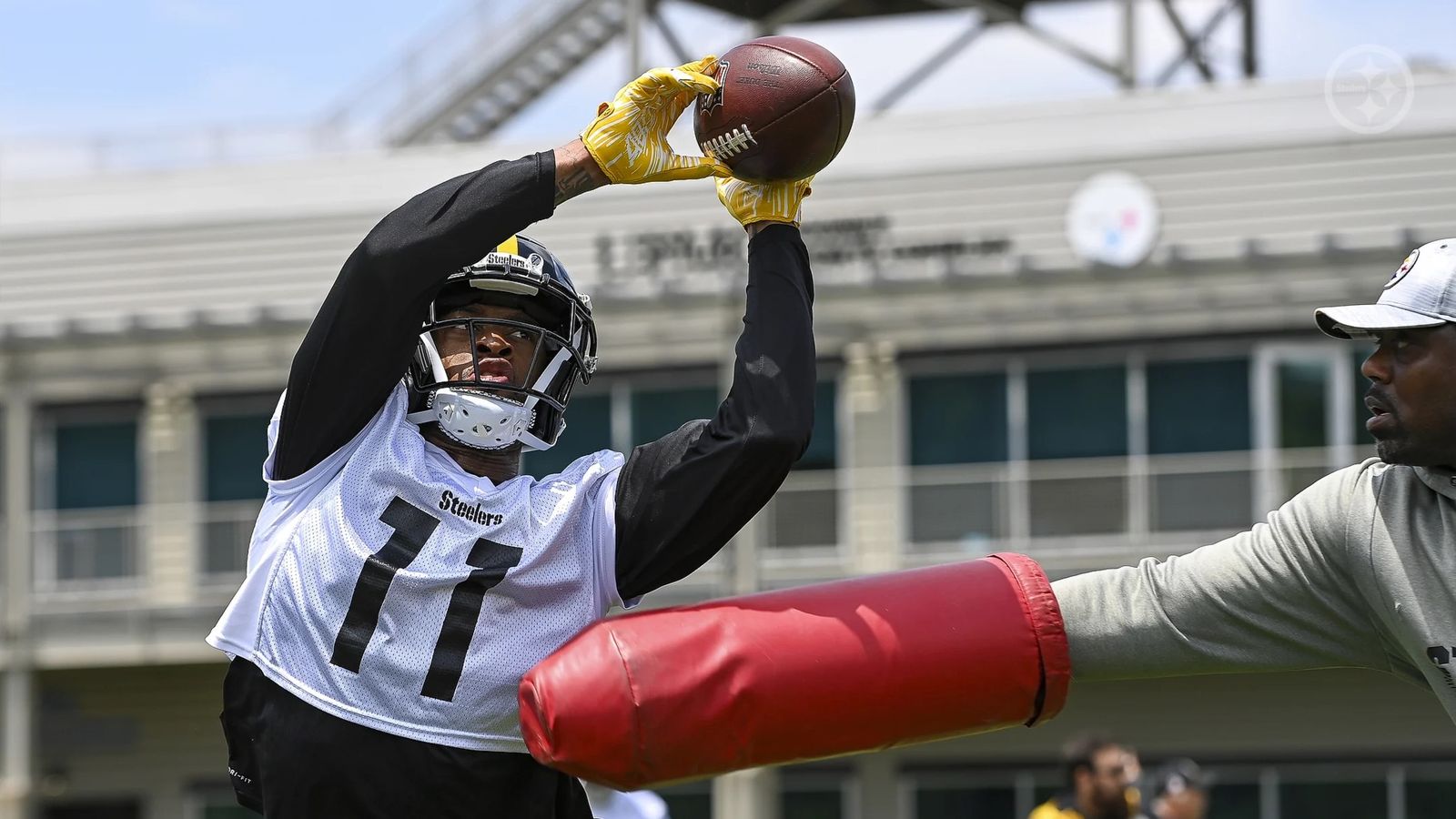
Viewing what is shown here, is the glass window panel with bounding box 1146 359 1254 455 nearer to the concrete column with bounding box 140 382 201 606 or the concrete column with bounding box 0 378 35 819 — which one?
the concrete column with bounding box 140 382 201 606

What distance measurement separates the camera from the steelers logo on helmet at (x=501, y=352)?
139 inches

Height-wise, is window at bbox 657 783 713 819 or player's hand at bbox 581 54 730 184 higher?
player's hand at bbox 581 54 730 184

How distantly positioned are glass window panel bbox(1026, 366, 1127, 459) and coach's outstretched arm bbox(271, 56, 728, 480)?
51.0 feet

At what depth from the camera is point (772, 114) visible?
356 cm

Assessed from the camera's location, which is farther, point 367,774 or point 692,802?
point 692,802

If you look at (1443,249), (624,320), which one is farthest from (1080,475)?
Answer: (1443,249)

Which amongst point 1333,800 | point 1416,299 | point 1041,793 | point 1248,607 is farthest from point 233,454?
point 1416,299

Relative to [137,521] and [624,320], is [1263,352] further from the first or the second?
[137,521]

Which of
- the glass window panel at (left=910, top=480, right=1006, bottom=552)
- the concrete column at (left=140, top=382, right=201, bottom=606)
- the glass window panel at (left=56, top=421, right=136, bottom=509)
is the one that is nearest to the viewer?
the glass window panel at (left=910, top=480, right=1006, bottom=552)

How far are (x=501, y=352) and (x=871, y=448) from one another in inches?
620

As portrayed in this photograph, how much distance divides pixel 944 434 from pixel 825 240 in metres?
2.30

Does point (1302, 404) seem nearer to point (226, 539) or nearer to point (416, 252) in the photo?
point (226, 539)

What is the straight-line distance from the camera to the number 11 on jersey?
11.0ft

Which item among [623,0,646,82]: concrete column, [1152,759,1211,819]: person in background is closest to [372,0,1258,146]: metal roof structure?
[623,0,646,82]: concrete column
